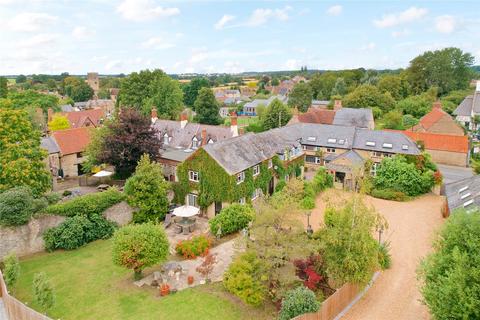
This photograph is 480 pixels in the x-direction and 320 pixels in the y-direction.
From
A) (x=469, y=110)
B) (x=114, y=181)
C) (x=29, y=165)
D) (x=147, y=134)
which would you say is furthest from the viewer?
(x=469, y=110)

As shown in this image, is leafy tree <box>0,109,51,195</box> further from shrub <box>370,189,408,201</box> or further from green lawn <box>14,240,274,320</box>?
shrub <box>370,189,408,201</box>

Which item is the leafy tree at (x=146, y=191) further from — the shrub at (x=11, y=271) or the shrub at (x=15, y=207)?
the shrub at (x=11, y=271)

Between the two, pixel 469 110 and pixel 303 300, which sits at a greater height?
pixel 469 110

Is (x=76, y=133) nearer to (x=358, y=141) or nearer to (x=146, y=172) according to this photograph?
(x=146, y=172)

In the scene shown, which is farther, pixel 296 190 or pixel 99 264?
pixel 296 190

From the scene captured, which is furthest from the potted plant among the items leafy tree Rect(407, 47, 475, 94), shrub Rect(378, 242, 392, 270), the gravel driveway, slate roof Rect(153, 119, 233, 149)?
leafy tree Rect(407, 47, 475, 94)

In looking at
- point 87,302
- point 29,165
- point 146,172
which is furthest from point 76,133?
point 87,302

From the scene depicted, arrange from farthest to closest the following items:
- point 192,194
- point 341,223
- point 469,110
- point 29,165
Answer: point 469,110 < point 192,194 < point 29,165 < point 341,223
